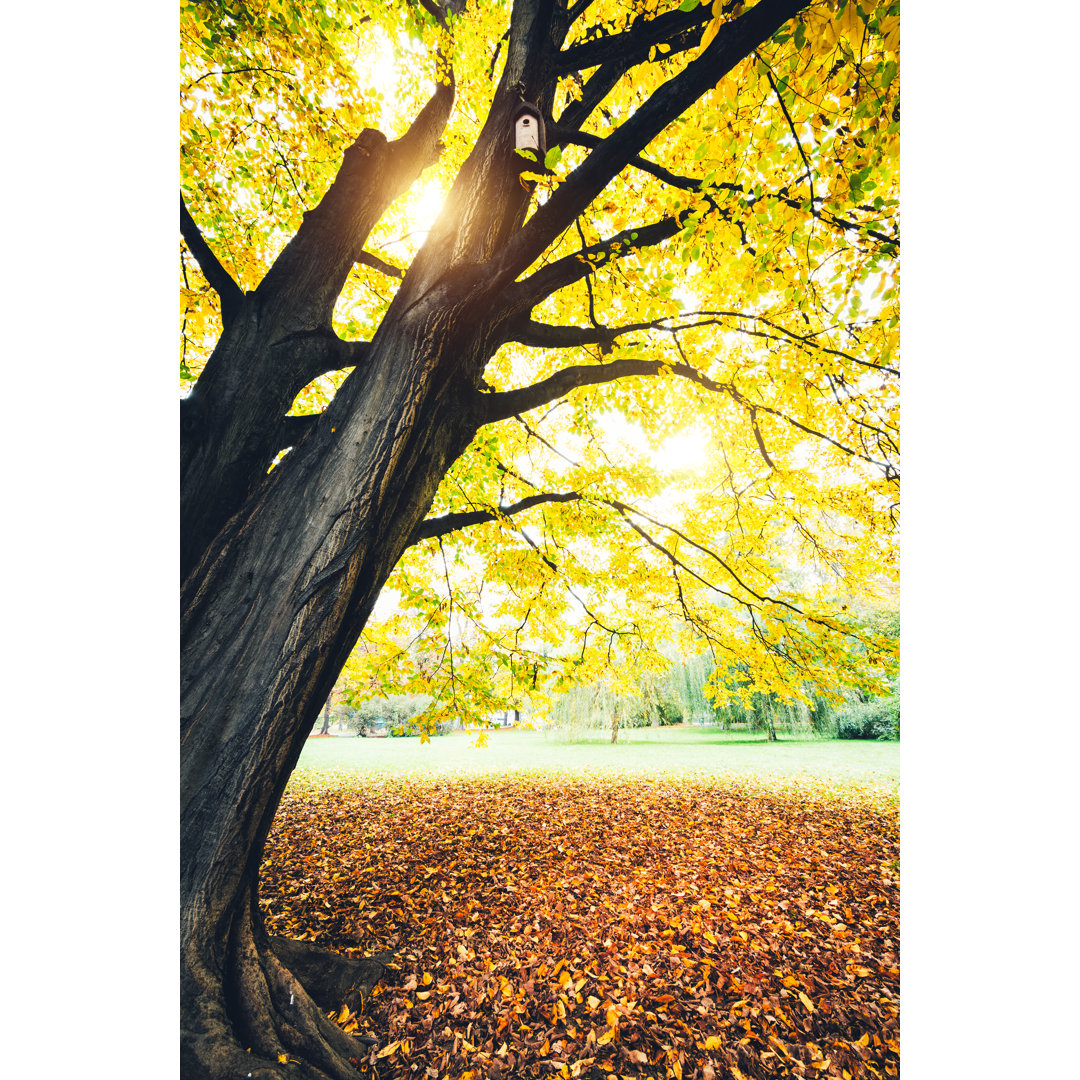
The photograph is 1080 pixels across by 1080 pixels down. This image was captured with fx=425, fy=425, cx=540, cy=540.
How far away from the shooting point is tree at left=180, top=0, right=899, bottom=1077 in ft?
5.74

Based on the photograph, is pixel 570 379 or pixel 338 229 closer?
pixel 338 229

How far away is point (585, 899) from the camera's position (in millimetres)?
3555

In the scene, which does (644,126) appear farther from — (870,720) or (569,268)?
(870,720)

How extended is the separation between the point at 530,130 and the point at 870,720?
17290 millimetres

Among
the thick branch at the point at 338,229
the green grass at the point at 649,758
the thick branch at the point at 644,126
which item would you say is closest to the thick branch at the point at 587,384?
the thick branch at the point at 644,126

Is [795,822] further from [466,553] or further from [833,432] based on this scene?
[466,553]

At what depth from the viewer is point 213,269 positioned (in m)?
2.68

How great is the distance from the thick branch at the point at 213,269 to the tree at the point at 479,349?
0.8 inches

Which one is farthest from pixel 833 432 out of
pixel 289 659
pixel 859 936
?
pixel 289 659

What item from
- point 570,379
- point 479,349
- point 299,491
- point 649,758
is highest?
point 570,379

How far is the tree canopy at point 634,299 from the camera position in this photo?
2135mm

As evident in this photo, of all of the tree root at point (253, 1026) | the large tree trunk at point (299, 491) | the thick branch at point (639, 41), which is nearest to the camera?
the tree root at point (253, 1026)

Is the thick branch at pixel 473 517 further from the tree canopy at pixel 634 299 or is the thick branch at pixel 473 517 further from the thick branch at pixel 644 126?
the thick branch at pixel 644 126

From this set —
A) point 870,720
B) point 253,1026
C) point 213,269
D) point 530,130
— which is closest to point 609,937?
point 253,1026
